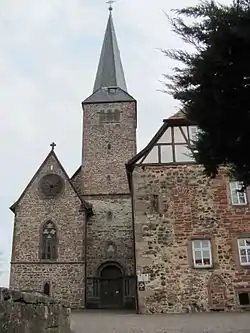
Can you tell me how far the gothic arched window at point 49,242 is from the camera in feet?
88.2

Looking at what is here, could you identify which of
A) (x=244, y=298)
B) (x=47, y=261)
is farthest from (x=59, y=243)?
A: (x=244, y=298)

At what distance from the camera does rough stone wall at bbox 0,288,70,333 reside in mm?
4301

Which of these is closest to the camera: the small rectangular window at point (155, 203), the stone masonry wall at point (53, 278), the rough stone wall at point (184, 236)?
the rough stone wall at point (184, 236)

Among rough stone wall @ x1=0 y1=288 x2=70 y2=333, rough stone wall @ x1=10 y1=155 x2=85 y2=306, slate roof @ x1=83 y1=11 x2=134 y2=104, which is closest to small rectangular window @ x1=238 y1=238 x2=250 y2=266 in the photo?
rough stone wall @ x1=10 y1=155 x2=85 y2=306

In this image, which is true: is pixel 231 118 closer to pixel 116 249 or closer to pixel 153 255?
pixel 153 255

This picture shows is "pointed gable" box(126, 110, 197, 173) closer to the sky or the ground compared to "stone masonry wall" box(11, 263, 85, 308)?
closer to the sky

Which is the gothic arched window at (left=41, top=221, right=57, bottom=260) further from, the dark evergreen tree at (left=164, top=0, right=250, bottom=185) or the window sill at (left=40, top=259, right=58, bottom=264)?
the dark evergreen tree at (left=164, top=0, right=250, bottom=185)

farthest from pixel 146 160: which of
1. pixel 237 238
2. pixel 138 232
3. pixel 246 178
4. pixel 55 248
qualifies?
pixel 246 178

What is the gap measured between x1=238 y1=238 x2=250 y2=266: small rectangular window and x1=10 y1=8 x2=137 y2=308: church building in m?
10.3

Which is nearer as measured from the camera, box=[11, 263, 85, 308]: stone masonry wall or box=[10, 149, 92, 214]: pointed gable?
box=[11, 263, 85, 308]: stone masonry wall

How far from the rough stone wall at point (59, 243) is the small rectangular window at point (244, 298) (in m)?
10.4

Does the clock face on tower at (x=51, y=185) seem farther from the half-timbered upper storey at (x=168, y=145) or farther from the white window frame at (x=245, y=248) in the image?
the white window frame at (x=245, y=248)

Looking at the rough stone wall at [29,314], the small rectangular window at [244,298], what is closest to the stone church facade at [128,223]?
the small rectangular window at [244,298]

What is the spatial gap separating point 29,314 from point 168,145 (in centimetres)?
1542
